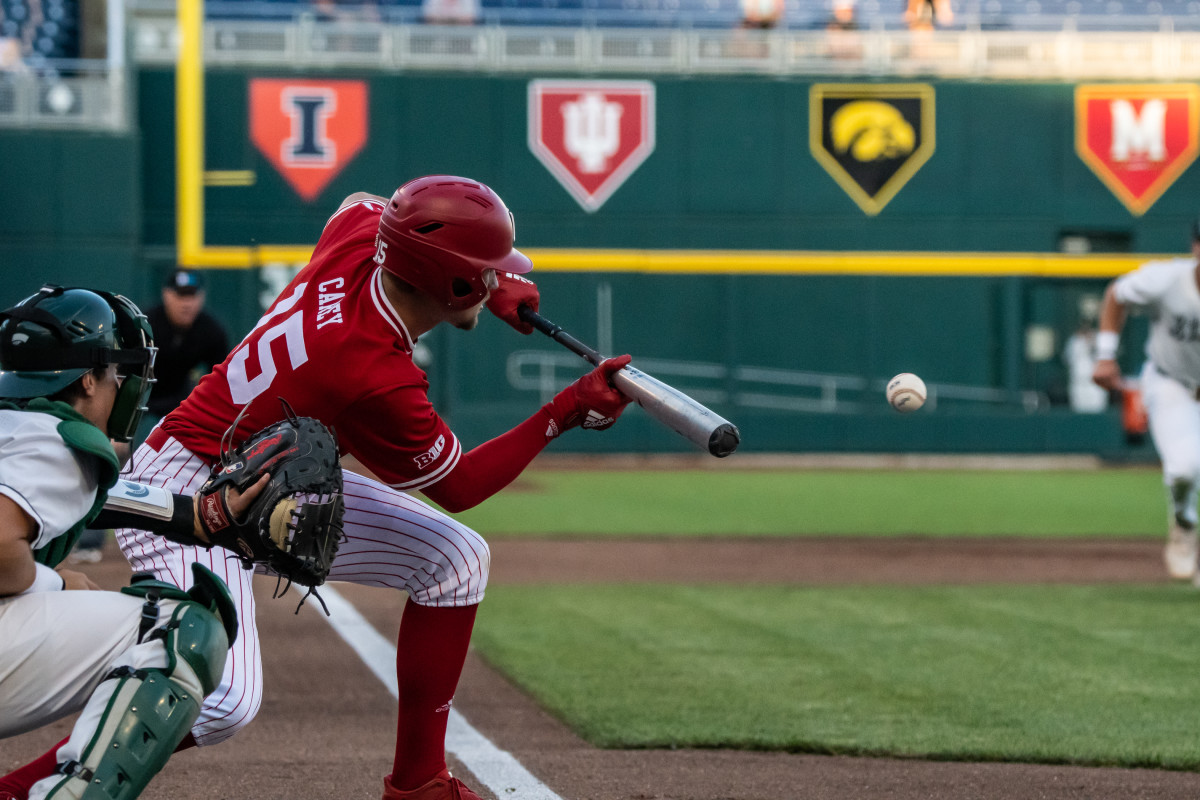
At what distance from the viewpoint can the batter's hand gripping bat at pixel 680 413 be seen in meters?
3.30

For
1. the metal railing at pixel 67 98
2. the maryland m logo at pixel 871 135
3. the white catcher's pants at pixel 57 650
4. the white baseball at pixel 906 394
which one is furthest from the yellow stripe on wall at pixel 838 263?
the white catcher's pants at pixel 57 650

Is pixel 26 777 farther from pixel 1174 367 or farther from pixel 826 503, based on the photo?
pixel 826 503

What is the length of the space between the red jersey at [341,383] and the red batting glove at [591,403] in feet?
0.85

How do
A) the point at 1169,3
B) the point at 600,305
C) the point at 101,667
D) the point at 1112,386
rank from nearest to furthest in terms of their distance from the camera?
1. the point at 101,667
2. the point at 1112,386
3. the point at 600,305
4. the point at 1169,3

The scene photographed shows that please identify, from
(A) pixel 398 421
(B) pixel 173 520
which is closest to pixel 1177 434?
(A) pixel 398 421

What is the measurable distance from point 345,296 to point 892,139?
1992cm

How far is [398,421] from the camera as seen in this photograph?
3.39 m

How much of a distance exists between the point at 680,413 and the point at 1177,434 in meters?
5.30

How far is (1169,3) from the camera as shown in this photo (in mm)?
24547

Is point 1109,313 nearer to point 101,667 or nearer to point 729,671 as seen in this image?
point 729,671

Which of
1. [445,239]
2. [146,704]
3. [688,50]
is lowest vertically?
[146,704]

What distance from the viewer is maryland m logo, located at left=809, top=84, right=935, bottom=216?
73.3 ft

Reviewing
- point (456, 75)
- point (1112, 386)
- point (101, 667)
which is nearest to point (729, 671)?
point (1112, 386)

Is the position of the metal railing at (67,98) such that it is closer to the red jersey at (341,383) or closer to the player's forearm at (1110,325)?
the player's forearm at (1110,325)
